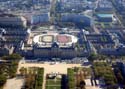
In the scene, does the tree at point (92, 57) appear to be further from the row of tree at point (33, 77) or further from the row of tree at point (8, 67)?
the row of tree at point (8, 67)

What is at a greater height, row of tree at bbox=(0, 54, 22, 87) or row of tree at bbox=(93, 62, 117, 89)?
row of tree at bbox=(0, 54, 22, 87)

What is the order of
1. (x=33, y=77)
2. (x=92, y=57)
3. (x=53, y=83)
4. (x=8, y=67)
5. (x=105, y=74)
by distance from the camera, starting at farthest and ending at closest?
(x=92, y=57)
(x=8, y=67)
(x=105, y=74)
(x=33, y=77)
(x=53, y=83)

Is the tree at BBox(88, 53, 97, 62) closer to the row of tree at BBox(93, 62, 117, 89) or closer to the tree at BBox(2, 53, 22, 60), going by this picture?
the row of tree at BBox(93, 62, 117, 89)

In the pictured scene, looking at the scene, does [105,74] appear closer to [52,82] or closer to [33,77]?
[52,82]

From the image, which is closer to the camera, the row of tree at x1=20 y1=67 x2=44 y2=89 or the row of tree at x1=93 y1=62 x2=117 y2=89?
the row of tree at x1=20 y1=67 x2=44 y2=89

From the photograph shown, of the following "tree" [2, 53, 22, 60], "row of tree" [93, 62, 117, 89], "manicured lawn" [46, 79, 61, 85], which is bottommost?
"manicured lawn" [46, 79, 61, 85]

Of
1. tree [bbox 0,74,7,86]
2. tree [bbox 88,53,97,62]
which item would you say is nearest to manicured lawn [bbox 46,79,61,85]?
tree [bbox 0,74,7,86]

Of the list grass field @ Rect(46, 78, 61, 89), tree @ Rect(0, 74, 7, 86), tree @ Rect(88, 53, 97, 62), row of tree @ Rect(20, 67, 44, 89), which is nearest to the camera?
row of tree @ Rect(20, 67, 44, 89)

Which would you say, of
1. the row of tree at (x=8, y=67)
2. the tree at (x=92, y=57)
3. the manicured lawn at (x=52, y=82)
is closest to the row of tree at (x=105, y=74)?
the tree at (x=92, y=57)

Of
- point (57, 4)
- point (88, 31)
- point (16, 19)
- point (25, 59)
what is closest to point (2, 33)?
point (16, 19)

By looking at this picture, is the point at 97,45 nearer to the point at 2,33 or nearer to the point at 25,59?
the point at 25,59

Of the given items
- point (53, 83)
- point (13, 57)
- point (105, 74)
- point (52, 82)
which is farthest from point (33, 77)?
point (105, 74)
